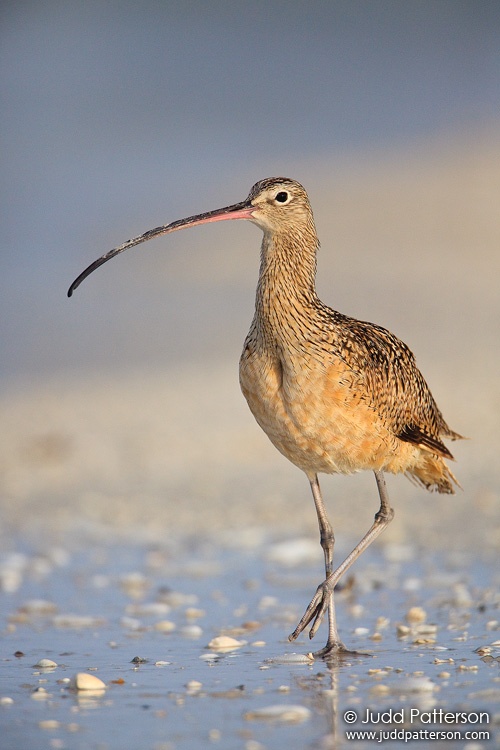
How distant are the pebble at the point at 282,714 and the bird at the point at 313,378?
0.98 metres

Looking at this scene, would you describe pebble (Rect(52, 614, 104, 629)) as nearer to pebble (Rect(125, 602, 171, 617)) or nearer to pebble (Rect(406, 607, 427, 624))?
pebble (Rect(125, 602, 171, 617))

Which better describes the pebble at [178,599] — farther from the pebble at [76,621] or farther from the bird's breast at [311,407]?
the bird's breast at [311,407]

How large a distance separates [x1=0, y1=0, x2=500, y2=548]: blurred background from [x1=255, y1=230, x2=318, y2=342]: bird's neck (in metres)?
2.27

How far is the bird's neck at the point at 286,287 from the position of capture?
17.1ft

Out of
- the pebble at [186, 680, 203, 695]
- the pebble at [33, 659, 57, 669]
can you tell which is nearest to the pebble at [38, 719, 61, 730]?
the pebble at [186, 680, 203, 695]

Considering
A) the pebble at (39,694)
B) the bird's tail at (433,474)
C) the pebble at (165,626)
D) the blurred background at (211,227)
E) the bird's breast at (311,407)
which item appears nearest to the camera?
the pebble at (39,694)

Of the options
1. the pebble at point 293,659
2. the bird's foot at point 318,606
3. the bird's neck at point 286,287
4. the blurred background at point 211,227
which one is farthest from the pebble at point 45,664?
the blurred background at point 211,227

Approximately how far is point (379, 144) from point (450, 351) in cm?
1646

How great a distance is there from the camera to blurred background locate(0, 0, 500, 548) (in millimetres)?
8625

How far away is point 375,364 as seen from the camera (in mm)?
5387

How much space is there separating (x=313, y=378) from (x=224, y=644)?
43.6 inches

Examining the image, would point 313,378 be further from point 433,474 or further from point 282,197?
point 433,474

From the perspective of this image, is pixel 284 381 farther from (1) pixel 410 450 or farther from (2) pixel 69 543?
(2) pixel 69 543

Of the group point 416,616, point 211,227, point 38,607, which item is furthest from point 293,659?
point 211,227
